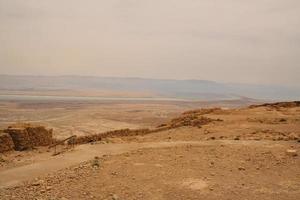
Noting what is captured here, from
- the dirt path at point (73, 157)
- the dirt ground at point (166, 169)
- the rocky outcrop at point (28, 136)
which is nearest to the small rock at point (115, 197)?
the dirt ground at point (166, 169)

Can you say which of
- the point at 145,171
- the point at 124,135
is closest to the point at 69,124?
the point at 124,135

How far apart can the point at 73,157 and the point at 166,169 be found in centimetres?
352

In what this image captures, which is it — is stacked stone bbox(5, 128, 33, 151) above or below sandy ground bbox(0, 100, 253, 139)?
above

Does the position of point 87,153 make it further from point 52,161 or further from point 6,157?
point 6,157

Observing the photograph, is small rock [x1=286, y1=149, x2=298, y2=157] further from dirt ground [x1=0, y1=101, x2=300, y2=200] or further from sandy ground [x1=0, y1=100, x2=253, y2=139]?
sandy ground [x1=0, y1=100, x2=253, y2=139]

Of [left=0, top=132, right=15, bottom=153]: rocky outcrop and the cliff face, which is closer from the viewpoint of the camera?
[left=0, top=132, right=15, bottom=153]: rocky outcrop

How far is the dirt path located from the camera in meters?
11.5

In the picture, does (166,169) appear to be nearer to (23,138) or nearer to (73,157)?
(73,157)

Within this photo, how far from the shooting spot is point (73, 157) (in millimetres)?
13414

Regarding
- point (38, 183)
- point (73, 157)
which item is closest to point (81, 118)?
point (73, 157)

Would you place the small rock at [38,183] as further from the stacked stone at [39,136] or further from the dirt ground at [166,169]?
the stacked stone at [39,136]

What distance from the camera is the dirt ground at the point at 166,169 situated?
9844 mm

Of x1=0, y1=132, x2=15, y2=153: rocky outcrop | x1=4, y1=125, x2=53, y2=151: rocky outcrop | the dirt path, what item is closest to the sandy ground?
x1=4, y1=125, x2=53, y2=151: rocky outcrop

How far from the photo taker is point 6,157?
1412cm
